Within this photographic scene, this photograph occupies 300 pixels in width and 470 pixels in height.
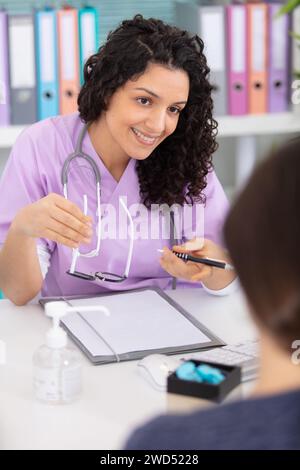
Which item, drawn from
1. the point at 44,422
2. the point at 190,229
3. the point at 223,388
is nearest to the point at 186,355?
the point at 223,388

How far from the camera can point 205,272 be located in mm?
1626

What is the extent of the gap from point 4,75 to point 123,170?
0.66m

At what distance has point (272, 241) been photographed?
2.24ft

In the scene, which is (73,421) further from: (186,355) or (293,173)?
(293,173)

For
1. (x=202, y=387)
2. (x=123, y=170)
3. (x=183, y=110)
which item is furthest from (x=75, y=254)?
(x=202, y=387)

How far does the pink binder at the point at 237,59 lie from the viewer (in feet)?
7.87

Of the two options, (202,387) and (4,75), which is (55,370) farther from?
(4,75)

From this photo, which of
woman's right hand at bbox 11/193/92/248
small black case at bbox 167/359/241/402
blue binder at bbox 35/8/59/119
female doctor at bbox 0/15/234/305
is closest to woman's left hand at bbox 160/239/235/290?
female doctor at bbox 0/15/234/305

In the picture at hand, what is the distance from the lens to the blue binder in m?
2.28

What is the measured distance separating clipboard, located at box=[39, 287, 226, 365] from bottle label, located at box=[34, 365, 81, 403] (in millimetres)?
145

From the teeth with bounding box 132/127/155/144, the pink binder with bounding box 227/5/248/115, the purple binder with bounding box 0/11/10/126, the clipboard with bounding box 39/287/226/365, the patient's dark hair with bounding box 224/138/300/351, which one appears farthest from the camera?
the pink binder with bounding box 227/5/248/115

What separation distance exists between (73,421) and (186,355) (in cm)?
29

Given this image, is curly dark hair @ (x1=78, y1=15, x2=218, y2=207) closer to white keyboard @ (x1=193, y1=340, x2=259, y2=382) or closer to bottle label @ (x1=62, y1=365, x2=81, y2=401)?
white keyboard @ (x1=193, y1=340, x2=259, y2=382)

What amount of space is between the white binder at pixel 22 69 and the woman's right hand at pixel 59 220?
874mm
